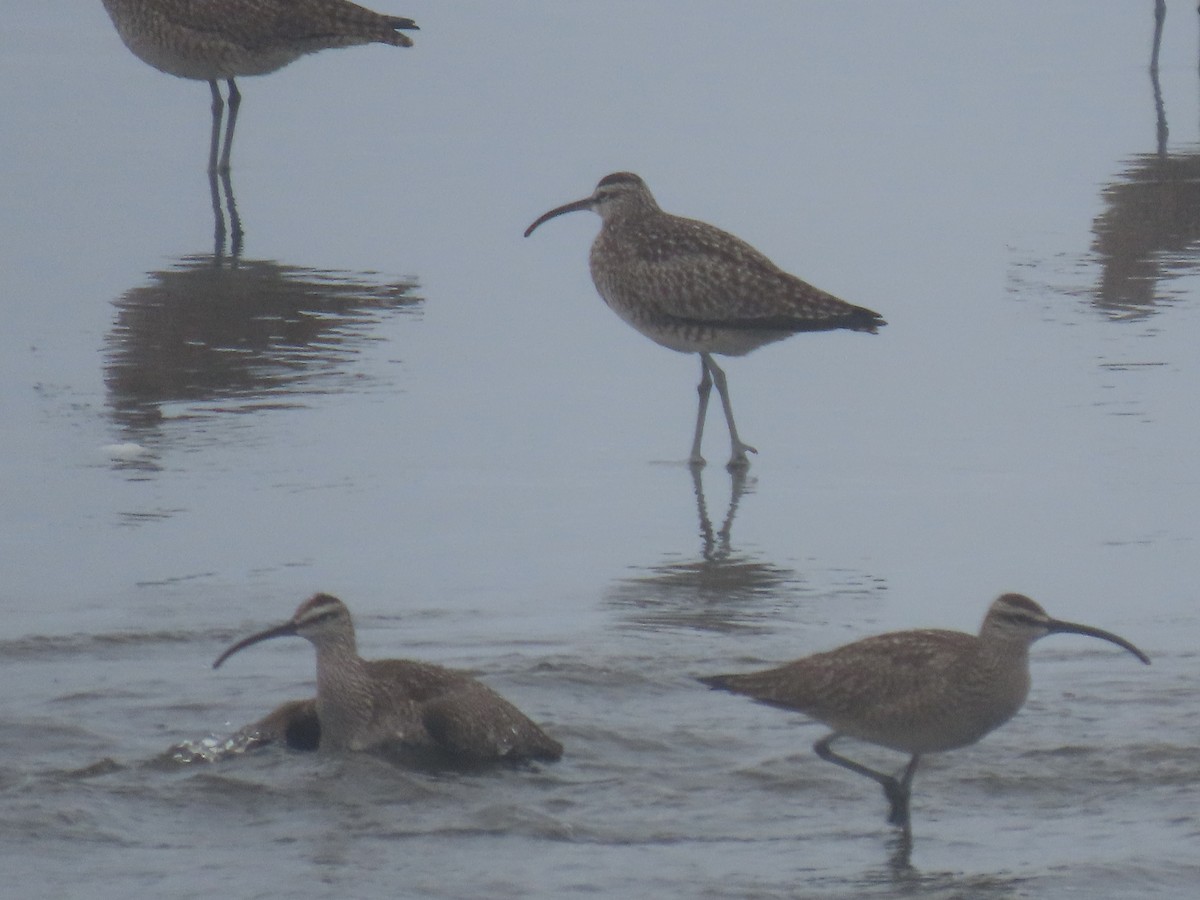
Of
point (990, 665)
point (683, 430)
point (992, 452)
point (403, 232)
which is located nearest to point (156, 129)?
point (403, 232)

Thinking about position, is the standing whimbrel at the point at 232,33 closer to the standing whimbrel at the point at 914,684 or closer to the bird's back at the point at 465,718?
the bird's back at the point at 465,718

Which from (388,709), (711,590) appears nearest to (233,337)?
(711,590)

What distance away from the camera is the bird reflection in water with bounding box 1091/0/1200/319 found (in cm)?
1443

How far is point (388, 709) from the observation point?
26.1 feet

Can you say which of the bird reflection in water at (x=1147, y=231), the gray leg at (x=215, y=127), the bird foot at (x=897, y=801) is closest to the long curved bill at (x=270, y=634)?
the bird foot at (x=897, y=801)

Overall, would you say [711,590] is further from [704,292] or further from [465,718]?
[704,292]

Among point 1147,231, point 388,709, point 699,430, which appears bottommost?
point 388,709

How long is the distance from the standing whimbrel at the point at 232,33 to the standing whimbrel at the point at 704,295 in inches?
250

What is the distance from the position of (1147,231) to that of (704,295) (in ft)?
15.8

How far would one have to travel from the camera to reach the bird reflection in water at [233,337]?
1210cm

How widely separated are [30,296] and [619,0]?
12.8 meters

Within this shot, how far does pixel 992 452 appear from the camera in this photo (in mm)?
11406

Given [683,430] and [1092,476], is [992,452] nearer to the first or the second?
[1092,476]

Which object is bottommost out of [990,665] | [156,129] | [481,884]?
[481,884]
